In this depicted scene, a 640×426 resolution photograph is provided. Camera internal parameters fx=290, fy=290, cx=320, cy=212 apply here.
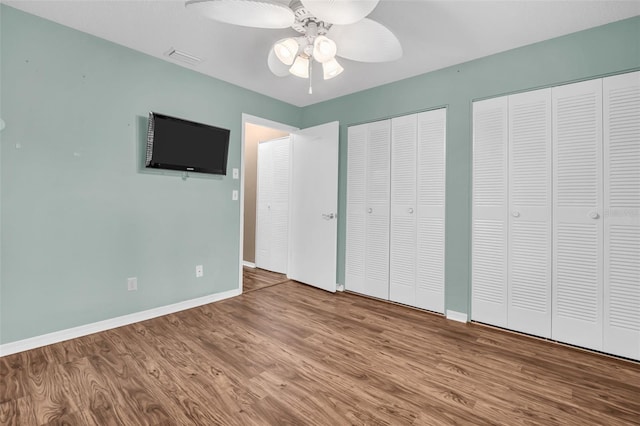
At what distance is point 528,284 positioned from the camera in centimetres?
248

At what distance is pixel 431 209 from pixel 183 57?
2.85 meters

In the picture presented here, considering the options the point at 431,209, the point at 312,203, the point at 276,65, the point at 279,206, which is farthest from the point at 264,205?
the point at 276,65

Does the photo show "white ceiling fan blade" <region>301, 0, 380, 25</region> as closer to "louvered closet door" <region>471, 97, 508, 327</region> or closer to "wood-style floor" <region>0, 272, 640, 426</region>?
"louvered closet door" <region>471, 97, 508, 327</region>

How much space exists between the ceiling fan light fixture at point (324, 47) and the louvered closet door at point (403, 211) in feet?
5.25

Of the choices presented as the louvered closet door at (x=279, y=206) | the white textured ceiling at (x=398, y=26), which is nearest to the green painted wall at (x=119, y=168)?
the white textured ceiling at (x=398, y=26)

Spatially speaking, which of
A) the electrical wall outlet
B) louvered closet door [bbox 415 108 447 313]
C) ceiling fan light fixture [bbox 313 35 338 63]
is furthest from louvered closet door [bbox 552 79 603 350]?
the electrical wall outlet

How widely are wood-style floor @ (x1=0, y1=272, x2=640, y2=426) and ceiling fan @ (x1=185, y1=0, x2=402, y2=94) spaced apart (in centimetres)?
205

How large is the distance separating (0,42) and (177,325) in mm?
2469

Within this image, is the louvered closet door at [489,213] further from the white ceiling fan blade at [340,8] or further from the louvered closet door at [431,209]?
the white ceiling fan blade at [340,8]

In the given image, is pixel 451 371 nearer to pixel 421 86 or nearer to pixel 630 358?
pixel 630 358

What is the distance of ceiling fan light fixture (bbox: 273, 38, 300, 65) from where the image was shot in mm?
1852

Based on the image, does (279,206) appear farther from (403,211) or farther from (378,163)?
(403,211)

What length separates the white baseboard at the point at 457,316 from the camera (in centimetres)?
276

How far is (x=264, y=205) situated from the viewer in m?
4.84
